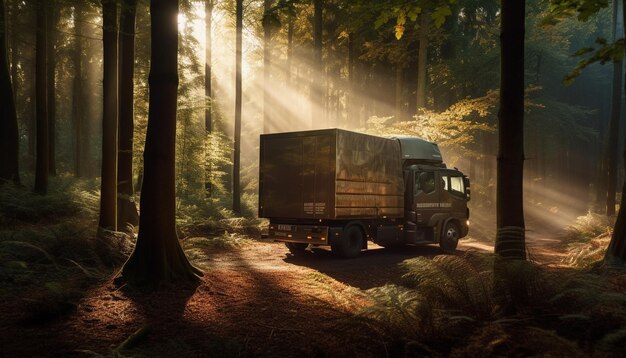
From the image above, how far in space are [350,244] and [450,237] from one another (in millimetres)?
4484

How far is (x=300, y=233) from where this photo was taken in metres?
12.3

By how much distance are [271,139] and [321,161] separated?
6.33ft

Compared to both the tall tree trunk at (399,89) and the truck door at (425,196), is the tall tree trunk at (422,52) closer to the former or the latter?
the tall tree trunk at (399,89)

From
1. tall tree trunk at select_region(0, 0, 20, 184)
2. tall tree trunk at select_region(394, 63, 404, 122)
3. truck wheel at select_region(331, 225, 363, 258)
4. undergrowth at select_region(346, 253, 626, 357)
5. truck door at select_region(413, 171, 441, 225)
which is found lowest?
truck wheel at select_region(331, 225, 363, 258)

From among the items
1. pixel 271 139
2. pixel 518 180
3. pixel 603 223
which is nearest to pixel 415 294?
pixel 518 180

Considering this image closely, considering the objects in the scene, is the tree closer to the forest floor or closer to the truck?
the truck

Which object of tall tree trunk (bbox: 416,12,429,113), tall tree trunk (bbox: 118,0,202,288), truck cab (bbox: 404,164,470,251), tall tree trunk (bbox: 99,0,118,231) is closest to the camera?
tall tree trunk (bbox: 118,0,202,288)

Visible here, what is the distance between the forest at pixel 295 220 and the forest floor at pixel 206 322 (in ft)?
0.12

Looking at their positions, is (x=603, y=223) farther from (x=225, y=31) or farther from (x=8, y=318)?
(x=225, y=31)

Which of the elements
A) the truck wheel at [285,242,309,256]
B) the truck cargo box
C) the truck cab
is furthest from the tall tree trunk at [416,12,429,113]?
the truck wheel at [285,242,309,256]

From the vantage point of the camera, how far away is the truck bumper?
11.9 metres

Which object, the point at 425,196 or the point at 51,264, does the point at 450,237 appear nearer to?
the point at 425,196

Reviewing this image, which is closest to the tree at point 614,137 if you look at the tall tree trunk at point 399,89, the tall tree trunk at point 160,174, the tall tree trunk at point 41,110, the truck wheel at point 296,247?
the tall tree trunk at point 399,89

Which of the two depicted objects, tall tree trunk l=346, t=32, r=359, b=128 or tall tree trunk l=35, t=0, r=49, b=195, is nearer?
tall tree trunk l=35, t=0, r=49, b=195
